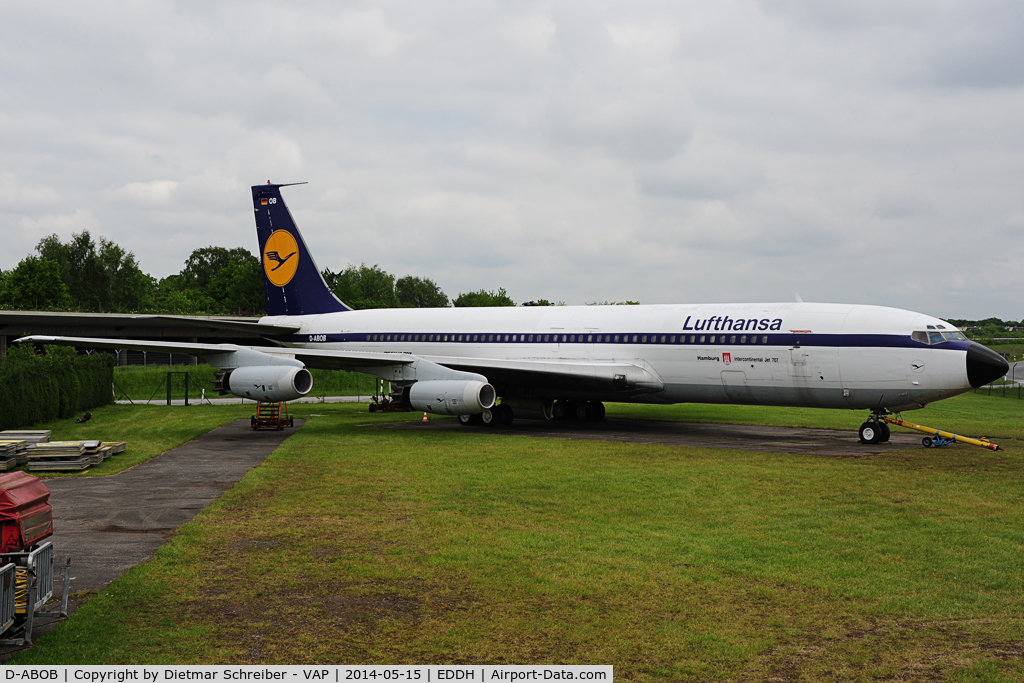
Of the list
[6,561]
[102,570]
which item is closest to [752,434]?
[102,570]

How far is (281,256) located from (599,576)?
2574 centimetres

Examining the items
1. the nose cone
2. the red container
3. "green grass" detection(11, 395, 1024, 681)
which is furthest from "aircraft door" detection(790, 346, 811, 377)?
the red container

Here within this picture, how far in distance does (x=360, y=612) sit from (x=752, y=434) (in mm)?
18023

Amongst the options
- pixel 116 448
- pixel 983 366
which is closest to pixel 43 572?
pixel 116 448

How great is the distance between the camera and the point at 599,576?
9.01 m

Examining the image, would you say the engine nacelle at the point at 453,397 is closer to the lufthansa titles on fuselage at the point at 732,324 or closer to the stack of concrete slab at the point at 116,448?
the lufthansa titles on fuselage at the point at 732,324

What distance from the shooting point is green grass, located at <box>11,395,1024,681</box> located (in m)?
6.84

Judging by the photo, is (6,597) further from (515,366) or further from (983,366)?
(983,366)

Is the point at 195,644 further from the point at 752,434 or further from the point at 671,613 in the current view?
the point at 752,434

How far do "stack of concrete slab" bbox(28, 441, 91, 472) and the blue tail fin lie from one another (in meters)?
15.1

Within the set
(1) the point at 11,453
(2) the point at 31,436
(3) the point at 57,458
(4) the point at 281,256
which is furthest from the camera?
(4) the point at 281,256

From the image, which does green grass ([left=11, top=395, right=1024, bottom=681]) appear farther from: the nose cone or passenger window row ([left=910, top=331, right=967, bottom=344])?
passenger window row ([left=910, top=331, right=967, bottom=344])

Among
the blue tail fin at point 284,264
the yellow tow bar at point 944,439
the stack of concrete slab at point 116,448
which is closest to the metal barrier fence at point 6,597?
the stack of concrete slab at point 116,448

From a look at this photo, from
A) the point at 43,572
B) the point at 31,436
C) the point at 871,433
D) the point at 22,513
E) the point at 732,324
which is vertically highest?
the point at 732,324
